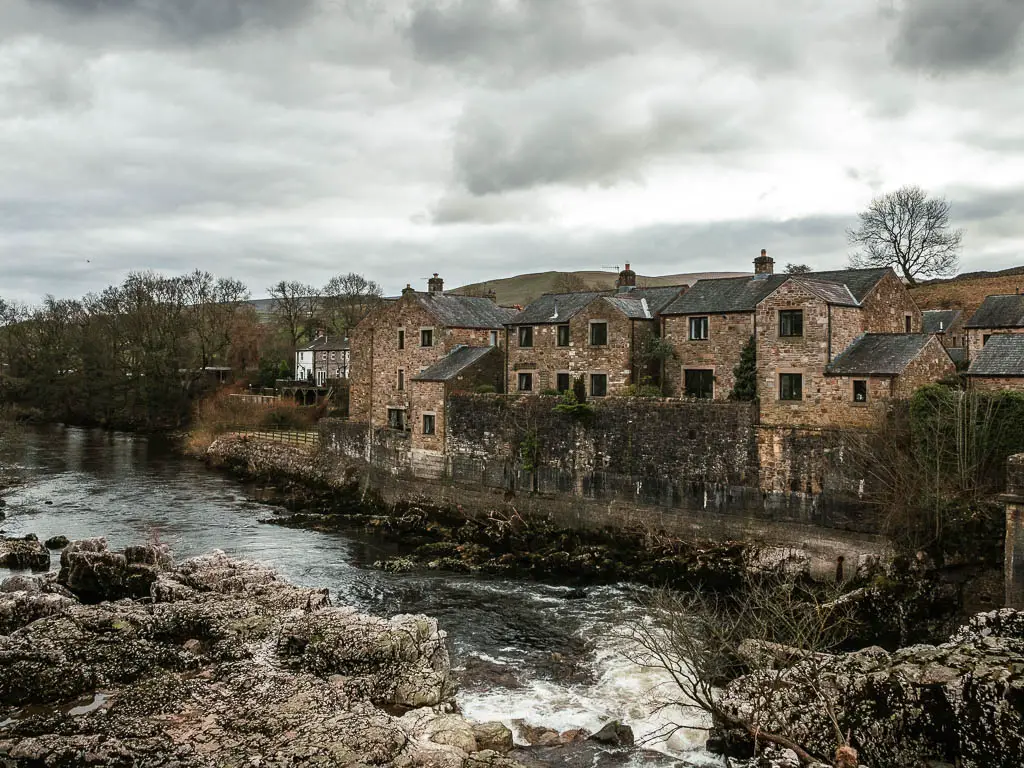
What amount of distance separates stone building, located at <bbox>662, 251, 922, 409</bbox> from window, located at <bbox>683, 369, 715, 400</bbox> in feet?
0.14

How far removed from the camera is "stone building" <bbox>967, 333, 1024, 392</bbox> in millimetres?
25016

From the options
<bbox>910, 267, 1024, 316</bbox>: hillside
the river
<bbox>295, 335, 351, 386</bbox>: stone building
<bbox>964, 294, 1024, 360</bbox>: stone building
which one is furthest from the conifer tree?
<bbox>295, 335, 351, 386</bbox>: stone building

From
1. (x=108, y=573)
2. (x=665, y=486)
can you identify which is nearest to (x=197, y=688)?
(x=108, y=573)

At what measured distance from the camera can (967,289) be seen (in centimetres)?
7000

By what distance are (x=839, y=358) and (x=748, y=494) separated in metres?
5.82

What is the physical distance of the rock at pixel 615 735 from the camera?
1513 cm

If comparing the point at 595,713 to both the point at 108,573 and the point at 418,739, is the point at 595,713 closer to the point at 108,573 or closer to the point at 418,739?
the point at 418,739

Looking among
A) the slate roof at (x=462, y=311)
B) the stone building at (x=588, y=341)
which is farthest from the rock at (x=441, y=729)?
the slate roof at (x=462, y=311)

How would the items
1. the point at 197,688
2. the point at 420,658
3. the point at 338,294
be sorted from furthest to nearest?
the point at 338,294
the point at 420,658
the point at 197,688

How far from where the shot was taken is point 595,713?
16.5m

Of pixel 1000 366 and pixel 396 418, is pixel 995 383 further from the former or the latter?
pixel 396 418

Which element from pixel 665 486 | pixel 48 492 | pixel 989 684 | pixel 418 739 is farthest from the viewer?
pixel 48 492

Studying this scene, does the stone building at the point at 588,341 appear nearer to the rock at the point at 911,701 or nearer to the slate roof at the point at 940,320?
the rock at the point at 911,701

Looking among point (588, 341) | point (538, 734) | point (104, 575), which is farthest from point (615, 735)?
point (588, 341)
